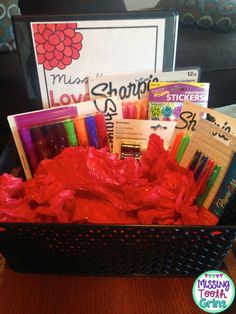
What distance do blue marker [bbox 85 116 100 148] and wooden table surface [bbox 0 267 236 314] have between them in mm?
260

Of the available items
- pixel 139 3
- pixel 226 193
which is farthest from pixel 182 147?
pixel 139 3

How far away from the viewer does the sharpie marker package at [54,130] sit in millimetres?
569

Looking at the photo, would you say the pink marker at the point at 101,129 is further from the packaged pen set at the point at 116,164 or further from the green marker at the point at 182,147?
the green marker at the point at 182,147

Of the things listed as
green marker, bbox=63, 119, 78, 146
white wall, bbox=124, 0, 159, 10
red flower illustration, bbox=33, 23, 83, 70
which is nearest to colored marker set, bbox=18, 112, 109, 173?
green marker, bbox=63, 119, 78, 146

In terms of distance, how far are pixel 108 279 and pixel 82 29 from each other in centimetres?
46

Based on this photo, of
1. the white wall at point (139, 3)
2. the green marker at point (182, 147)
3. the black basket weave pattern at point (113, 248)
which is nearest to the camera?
the black basket weave pattern at point (113, 248)

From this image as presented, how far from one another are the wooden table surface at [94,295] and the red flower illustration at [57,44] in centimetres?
40

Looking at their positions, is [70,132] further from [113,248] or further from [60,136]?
[113,248]

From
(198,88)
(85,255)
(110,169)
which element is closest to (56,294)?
(85,255)

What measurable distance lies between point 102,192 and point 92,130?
163 millimetres

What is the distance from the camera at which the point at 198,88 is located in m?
0.59

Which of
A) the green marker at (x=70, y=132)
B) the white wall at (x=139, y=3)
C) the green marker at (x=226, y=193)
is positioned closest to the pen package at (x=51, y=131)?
the green marker at (x=70, y=132)

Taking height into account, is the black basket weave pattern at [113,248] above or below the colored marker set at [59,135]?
below

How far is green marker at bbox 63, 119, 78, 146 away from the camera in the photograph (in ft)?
1.91
